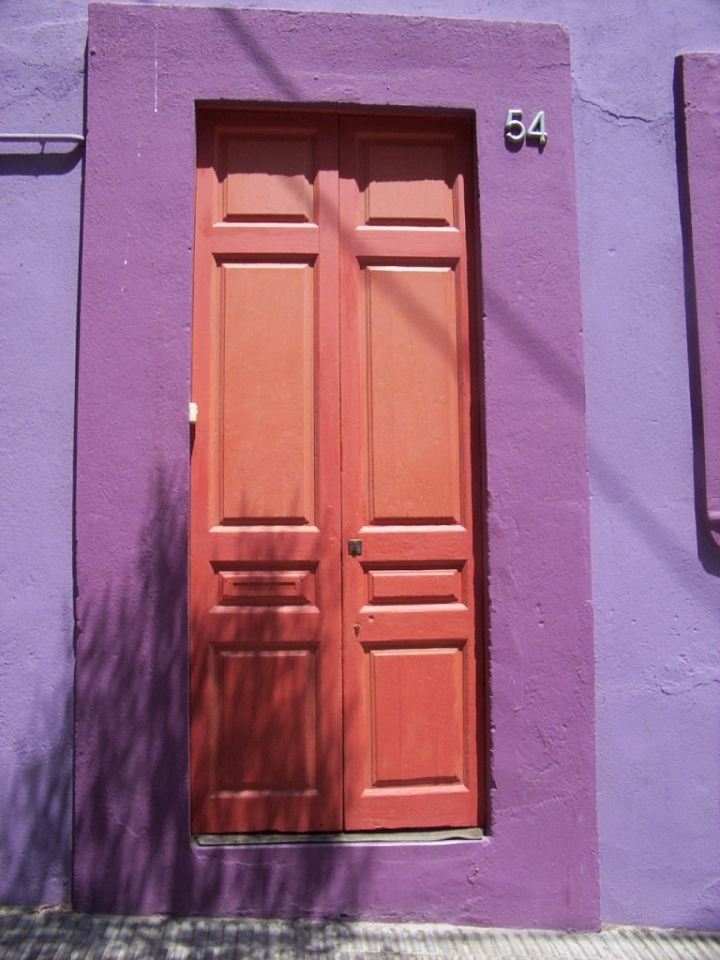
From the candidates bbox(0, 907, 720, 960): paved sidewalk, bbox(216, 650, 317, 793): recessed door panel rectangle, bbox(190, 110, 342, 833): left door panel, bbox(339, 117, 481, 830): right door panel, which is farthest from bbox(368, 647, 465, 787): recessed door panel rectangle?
bbox(0, 907, 720, 960): paved sidewalk

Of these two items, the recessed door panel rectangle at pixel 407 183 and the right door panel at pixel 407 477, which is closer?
the right door panel at pixel 407 477

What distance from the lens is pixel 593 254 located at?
13.0ft

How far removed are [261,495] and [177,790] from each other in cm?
122

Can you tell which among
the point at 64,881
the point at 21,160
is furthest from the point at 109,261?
the point at 64,881

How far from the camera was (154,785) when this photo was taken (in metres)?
3.62

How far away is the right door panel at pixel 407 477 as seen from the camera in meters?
3.83

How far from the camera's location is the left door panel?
12.4ft

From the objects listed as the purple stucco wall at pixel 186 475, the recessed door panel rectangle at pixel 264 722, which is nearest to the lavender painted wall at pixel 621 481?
the purple stucco wall at pixel 186 475

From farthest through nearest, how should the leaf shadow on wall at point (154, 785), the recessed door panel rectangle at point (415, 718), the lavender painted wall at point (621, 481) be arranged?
the recessed door panel rectangle at point (415, 718) → the lavender painted wall at point (621, 481) → the leaf shadow on wall at point (154, 785)

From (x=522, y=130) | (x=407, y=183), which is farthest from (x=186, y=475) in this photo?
(x=522, y=130)

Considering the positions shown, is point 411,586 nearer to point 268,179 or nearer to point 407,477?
point 407,477

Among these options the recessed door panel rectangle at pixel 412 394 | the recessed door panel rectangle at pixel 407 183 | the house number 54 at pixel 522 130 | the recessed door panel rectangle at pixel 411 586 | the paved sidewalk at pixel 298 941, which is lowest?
the paved sidewalk at pixel 298 941

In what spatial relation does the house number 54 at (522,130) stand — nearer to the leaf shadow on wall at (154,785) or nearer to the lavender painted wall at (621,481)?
the lavender painted wall at (621,481)

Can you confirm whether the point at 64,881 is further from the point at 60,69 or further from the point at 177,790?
the point at 60,69
